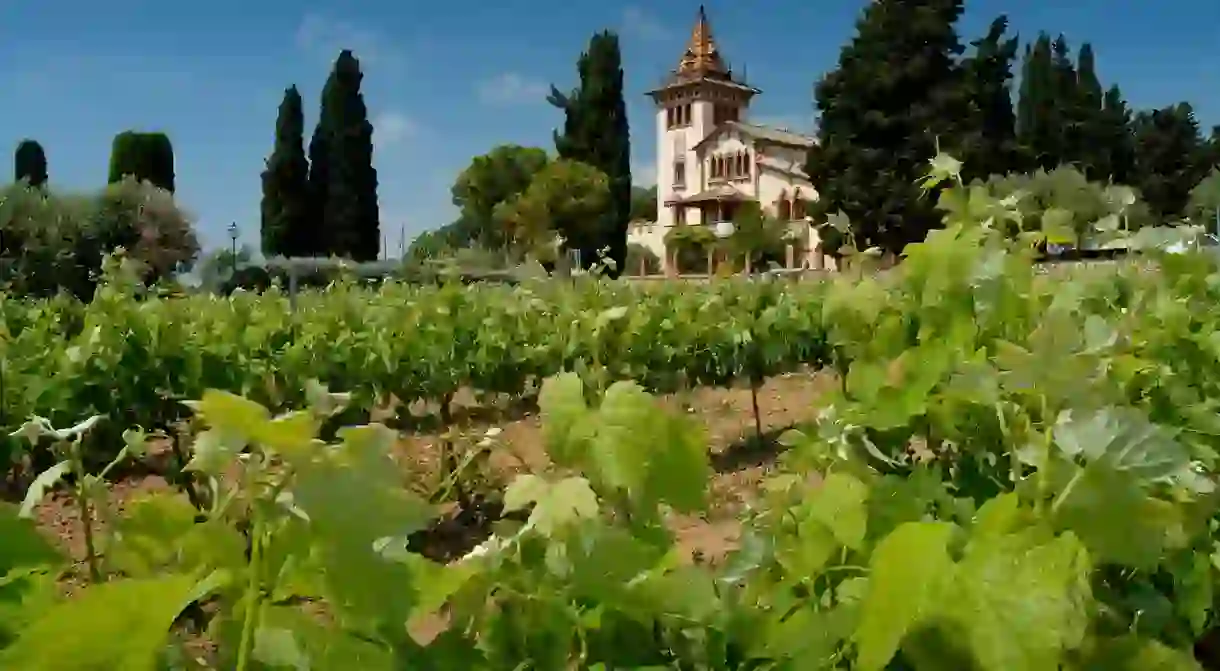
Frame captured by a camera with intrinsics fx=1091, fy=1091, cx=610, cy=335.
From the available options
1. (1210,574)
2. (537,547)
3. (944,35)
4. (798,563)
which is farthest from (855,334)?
(944,35)

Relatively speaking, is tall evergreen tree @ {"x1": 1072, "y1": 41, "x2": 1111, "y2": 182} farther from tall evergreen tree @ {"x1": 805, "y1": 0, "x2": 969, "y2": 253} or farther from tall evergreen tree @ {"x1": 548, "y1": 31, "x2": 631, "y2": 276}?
tall evergreen tree @ {"x1": 548, "y1": 31, "x2": 631, "y2": 276}

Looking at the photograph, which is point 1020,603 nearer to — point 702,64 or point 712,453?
point 712,453

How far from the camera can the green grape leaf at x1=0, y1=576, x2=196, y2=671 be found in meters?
0.53

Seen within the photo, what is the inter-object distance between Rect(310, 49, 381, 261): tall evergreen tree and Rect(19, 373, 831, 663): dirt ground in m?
27.9

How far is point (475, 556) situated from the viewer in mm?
811

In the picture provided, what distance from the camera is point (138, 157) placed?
106 ft

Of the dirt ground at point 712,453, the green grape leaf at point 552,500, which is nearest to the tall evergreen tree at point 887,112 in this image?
the dirt ground at point 712,453

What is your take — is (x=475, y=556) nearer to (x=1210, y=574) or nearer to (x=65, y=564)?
(x=65, y=564)

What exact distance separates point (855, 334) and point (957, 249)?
33cm

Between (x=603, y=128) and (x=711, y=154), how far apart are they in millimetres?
14197

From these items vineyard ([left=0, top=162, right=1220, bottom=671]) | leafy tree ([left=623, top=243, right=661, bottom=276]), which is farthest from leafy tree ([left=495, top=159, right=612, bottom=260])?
vineyard ([left=0, top=162, right=1220, bottom=671])

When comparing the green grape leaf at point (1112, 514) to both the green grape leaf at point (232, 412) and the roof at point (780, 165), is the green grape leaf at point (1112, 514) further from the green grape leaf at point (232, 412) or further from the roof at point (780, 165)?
the roof at point (780, 165)

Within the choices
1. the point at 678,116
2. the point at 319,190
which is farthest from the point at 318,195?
the point at 678,116

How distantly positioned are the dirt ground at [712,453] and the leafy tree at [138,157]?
2613cm
